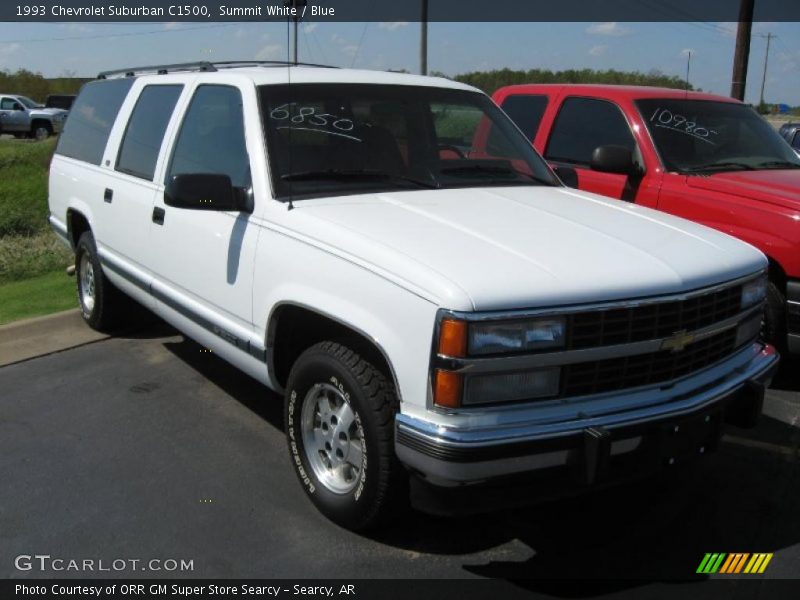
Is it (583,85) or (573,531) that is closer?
(573,531)

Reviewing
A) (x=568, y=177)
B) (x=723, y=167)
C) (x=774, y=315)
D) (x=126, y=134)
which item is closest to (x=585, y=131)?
(x=723, y=167)

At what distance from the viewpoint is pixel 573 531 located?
348 cm

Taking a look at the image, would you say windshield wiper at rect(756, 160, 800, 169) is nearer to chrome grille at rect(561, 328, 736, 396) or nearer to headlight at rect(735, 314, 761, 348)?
headlight at rect(735, 314, 761, 348)

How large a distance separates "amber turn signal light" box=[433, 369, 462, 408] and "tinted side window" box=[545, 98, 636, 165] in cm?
401

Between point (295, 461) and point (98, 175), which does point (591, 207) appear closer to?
point (295, 461)

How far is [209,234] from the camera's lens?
4.06 meters

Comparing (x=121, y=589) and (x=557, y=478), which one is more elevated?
(x=557, y=478)

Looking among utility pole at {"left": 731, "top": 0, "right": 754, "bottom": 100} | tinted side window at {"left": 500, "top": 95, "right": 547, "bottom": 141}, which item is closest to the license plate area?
tinted side window at {"left": 500, "top": 95, "right": 547, "bottom": 141}

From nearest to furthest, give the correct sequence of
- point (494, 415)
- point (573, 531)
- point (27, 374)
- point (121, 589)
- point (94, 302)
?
point (494, 415) → point (121, 589) → point (573, 531) → point (27, 374) → point (94, 302)

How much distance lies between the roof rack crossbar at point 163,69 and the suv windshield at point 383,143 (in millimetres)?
1062

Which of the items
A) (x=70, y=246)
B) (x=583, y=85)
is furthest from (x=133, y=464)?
(x=583, y=85)

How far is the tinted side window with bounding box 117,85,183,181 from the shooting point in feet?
16.0

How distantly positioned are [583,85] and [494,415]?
4.83 meters

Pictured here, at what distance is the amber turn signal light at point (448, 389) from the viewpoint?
269 centimetres
